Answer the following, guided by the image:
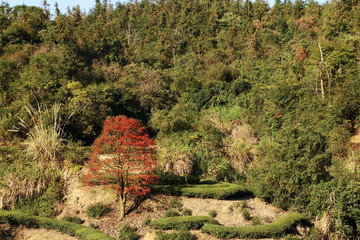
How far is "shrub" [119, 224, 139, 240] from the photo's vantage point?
12.9 meters

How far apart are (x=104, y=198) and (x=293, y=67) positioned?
71.5 feet

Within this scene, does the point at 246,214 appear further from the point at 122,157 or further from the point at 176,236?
the point at 122,157

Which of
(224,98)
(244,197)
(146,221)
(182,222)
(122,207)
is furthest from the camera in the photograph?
(224,98)

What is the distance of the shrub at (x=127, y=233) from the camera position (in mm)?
12913

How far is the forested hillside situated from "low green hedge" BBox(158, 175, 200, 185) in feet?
2.88

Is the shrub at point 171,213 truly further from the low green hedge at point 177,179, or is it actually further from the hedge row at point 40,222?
the hedge row at point 40,222

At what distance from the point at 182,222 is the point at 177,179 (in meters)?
3.59

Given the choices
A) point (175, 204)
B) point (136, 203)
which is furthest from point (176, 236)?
point (136, 203)

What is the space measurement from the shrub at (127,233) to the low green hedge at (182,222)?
0.85 metres

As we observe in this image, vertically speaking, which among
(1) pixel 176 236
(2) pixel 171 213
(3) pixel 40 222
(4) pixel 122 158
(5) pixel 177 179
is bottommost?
(1) pixel 176 236

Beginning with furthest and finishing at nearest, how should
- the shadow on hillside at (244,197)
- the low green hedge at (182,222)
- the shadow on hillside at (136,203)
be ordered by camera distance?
the shadow on hillside at (244,197) → the shadow on hillside at (136,203) → the low green hedge at (182,222)

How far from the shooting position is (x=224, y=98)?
28.0 metres

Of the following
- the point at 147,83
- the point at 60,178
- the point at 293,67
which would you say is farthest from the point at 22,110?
the point at 293,67

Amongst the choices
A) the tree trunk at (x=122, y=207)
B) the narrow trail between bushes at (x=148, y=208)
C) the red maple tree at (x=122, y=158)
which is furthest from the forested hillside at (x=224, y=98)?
the tree trunk at (x=122, y=207)
